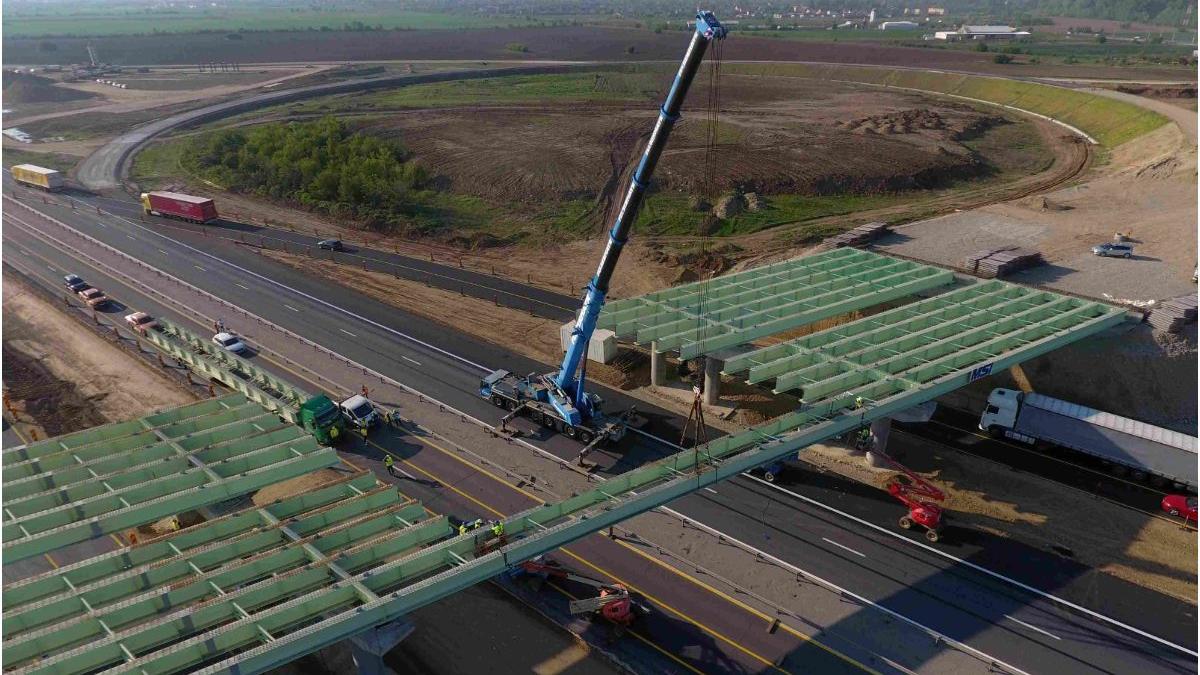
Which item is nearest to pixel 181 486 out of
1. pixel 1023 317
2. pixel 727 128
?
pixel 1023 317

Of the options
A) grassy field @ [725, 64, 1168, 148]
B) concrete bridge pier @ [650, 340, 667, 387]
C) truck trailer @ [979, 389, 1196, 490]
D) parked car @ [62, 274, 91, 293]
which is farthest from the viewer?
grassy field @ [725, 64, 1168, 148]

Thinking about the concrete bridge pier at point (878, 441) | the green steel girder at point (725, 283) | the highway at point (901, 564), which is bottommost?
the highway at point (901, 564)

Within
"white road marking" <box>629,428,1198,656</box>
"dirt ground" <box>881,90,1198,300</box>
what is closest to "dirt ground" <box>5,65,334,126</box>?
"dirt ground" <box>881,90,1198,300</box>

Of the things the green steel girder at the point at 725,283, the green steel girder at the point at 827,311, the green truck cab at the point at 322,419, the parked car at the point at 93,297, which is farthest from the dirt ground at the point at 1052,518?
the parked car at the point at 93,297

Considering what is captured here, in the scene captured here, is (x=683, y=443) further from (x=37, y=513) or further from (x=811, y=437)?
(x=37, y=513)

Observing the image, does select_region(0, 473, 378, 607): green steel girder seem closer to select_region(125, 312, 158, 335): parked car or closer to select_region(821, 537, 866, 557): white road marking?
select_region(821, 537, 866, 557): white road marking

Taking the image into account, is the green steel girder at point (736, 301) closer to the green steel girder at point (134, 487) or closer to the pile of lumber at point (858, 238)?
the pile of lumber at point (858, 238)
